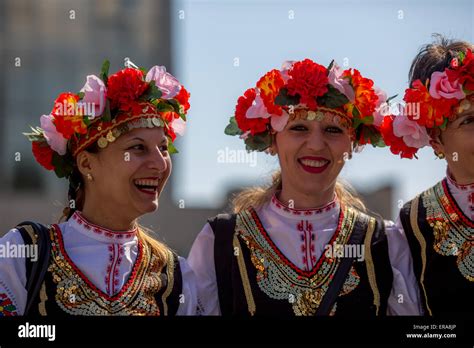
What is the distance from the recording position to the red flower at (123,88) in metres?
4.56

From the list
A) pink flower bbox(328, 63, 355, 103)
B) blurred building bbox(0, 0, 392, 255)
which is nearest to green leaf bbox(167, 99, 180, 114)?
pink flower bbox(328, 63, 355, 103)

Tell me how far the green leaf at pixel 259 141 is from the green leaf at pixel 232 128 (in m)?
0.08

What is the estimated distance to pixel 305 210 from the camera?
4.68m

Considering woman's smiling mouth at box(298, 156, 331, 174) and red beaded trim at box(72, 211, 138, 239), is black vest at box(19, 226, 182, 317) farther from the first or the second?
woman's smiling mouth at box(298, 156, 331, 174)

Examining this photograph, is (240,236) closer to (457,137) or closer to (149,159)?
(149,159)

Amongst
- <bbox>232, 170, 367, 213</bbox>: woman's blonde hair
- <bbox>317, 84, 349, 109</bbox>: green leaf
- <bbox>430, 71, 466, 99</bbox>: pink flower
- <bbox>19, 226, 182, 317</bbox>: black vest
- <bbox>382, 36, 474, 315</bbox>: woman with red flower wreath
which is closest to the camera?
<bbox>19, 226, 182, 317</bbox>: black vest

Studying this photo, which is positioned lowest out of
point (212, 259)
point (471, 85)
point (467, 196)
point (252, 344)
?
point (252, 344)

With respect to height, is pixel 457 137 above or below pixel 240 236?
above

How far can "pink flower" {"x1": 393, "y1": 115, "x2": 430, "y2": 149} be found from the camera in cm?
463

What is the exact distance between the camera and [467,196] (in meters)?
4.52

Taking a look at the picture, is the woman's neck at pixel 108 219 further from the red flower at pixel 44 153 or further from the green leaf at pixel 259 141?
the green leaf at pixel 259 141

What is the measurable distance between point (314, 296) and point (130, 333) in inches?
33.5

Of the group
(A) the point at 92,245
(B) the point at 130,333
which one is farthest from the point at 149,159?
(B) the point at 130,333

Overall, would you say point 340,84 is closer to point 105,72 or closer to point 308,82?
point 308,82
